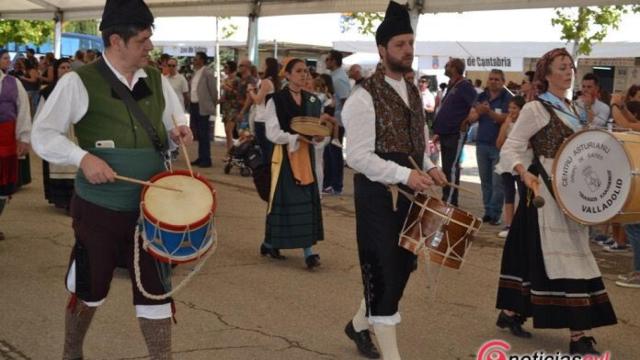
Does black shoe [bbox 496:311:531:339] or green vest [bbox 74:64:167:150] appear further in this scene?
black shoe [bbox 496:311:531:339]

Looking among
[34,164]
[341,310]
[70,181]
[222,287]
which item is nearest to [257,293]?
[222,287]

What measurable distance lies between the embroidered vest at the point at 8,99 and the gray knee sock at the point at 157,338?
4.32 m

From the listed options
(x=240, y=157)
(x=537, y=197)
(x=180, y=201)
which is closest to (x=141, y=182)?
(x=180, y=201)

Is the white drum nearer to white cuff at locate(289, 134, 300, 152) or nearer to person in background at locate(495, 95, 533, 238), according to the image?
white cuff at locate(289, 134, 300, 152)

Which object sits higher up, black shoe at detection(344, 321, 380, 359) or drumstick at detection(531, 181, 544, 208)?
drumstick at detection(531, 181, 544, 208)

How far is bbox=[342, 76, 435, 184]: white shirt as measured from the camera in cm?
452

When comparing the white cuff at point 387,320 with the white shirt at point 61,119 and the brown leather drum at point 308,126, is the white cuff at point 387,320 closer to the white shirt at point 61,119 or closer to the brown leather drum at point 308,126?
the white shirt at point 61,119

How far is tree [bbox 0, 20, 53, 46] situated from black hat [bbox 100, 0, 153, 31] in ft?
79.0

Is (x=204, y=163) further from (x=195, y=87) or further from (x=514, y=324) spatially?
(x=514, y=324)

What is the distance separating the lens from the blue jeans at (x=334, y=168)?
12.6 metres

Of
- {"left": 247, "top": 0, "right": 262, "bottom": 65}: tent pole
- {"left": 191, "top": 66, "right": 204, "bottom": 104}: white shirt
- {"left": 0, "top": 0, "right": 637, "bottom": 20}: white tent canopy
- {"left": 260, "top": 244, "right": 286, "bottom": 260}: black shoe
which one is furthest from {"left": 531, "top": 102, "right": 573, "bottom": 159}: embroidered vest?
{"left": 191, "top": 66, "right": 204, "bottom": 104}: white shirt

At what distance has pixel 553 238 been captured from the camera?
5.35m

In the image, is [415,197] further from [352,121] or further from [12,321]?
[12,321]

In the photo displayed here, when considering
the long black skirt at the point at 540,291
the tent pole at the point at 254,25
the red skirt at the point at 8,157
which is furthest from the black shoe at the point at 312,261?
the tent pole at the point at 254,25
